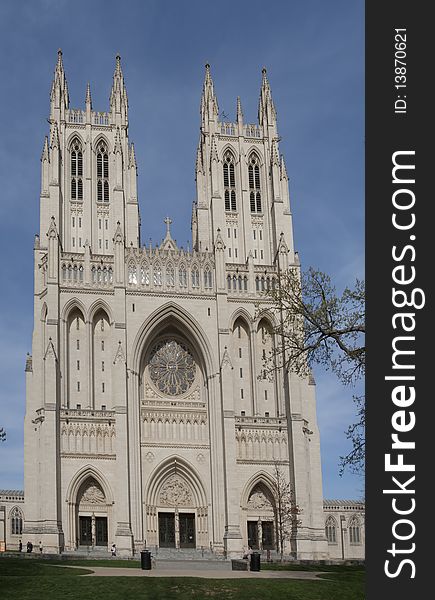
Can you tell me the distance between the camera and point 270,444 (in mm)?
60594

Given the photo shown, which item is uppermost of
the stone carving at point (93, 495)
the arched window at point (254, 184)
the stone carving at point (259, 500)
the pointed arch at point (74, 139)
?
the pointed arch at point (74, 139)

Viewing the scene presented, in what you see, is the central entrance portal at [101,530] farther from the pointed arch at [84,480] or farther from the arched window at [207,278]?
the arched window at [207,278]

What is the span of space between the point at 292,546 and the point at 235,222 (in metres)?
23.1

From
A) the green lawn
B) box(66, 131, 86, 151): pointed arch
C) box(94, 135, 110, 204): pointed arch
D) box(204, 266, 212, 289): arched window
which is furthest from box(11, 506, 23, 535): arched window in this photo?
the green lawn

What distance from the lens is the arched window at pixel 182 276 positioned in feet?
207

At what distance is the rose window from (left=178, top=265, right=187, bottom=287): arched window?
163 inches

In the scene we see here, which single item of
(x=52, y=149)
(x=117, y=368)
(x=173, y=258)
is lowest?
(x=117, y=368)

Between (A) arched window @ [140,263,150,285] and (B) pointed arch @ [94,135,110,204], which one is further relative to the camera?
(B) pointed arch @ [94,135,110,204]

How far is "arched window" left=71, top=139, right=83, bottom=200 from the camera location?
214ft

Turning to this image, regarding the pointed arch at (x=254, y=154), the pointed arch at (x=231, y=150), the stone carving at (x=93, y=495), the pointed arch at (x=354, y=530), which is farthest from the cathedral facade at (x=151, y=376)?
the pointed arch at (x=354, y=530)

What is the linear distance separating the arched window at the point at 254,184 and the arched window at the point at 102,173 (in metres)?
10.5

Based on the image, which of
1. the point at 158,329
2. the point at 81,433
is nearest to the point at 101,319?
the point at 158,329

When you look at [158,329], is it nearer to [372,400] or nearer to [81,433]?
[81,433]

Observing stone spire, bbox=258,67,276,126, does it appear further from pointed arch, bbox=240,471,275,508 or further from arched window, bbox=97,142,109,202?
pointed arch, bbox=240,471,275,508
